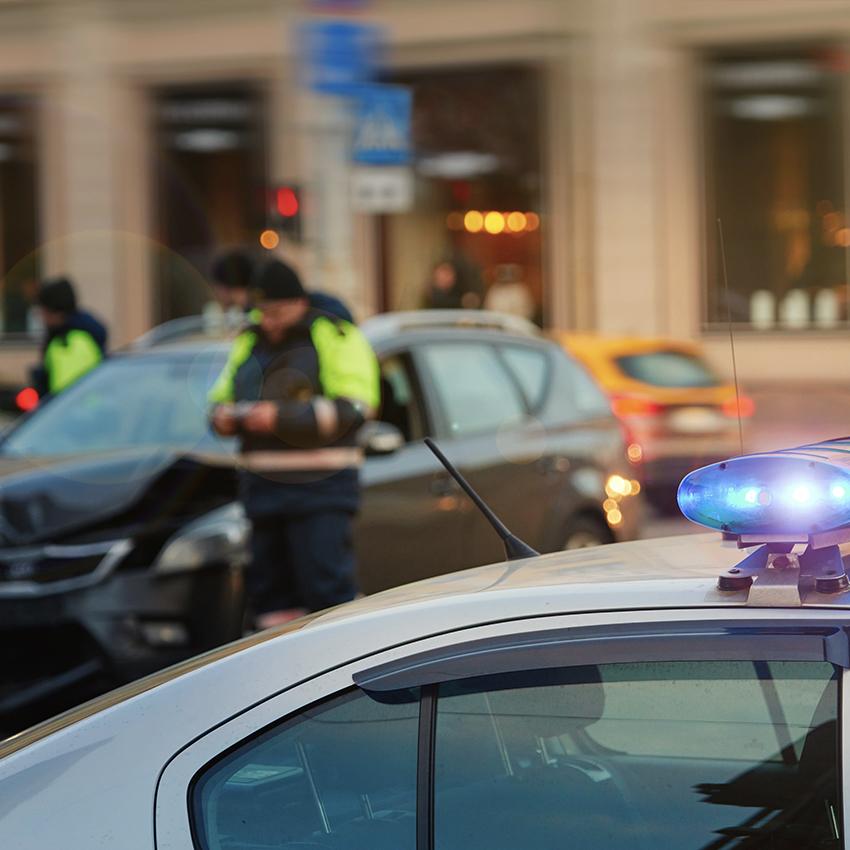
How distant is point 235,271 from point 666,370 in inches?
161

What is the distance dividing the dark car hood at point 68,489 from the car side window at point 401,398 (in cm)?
86

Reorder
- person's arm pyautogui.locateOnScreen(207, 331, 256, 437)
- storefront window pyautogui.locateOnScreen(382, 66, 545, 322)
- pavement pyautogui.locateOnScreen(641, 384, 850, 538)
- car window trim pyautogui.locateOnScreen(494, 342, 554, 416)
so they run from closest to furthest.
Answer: pavement pyautogui.locateOnScreen(641, 384, 850, 538) → person's arm pyautogui.locateOnScreen(207, 331, 256, 437) → car window trim pyautogui.locateOnScreen(494, 342, 554, 416) → storefront window pyautogui.locateOnScreen(382, 66, 545, 322)

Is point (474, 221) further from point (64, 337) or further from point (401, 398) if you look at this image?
point (401, 398)

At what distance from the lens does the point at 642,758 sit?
1980 millimetres

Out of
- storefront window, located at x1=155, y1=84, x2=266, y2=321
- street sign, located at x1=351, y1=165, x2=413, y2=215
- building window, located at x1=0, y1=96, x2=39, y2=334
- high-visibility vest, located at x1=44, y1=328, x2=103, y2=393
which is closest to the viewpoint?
high-visibility vest, located at x1=44, y1=328, x2=103, y2=393

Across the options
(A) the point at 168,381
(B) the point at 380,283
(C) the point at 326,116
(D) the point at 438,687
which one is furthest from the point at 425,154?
(D) the point at 438,687

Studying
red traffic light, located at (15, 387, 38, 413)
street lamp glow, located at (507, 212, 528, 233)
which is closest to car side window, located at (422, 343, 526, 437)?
red traffic light, located at (15, 387, 38, 413)

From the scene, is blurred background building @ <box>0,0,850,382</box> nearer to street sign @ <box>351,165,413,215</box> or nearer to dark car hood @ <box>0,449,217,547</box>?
street sign @ <box>351,165,413,215</box>

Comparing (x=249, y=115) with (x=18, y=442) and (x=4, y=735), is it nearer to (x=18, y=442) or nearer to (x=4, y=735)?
(x=18, y=442)

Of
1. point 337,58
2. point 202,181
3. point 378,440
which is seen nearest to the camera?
point 378,440

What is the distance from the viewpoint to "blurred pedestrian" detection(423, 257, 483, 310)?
1633 cm

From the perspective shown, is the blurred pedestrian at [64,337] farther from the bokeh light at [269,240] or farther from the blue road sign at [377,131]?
the bokeh light at [269,240]

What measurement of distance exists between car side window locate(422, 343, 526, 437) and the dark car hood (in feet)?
3.62

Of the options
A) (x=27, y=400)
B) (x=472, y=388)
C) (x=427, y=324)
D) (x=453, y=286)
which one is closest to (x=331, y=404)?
(x=472, y=388)
